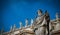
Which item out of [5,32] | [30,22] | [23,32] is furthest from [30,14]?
[5,32]

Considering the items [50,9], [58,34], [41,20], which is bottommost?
[58,34]

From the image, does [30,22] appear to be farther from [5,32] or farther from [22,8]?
[5,32]

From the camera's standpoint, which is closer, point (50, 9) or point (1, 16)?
point (50, 9)

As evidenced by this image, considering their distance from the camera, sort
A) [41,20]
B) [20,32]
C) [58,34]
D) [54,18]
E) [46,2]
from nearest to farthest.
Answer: [41,20] → [58,34] → [54,18] → [46,2] → [20,32]

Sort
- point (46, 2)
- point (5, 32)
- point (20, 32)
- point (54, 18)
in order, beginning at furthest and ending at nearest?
point (5, 32), point (20, 32), point (46, 2), point (54, 18)

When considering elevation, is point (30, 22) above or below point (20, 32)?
above

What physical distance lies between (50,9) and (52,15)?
0.38 metres

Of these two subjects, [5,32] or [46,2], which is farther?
[5,32]

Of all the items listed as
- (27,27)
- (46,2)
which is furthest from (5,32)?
(46,2)

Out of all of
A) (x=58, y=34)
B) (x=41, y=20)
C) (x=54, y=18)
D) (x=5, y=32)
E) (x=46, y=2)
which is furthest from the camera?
(x=5, y=32)

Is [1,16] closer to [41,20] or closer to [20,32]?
[20,32]

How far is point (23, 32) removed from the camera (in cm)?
922

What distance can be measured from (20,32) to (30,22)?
91 cm

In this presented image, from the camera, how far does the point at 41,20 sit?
23.2 ft
